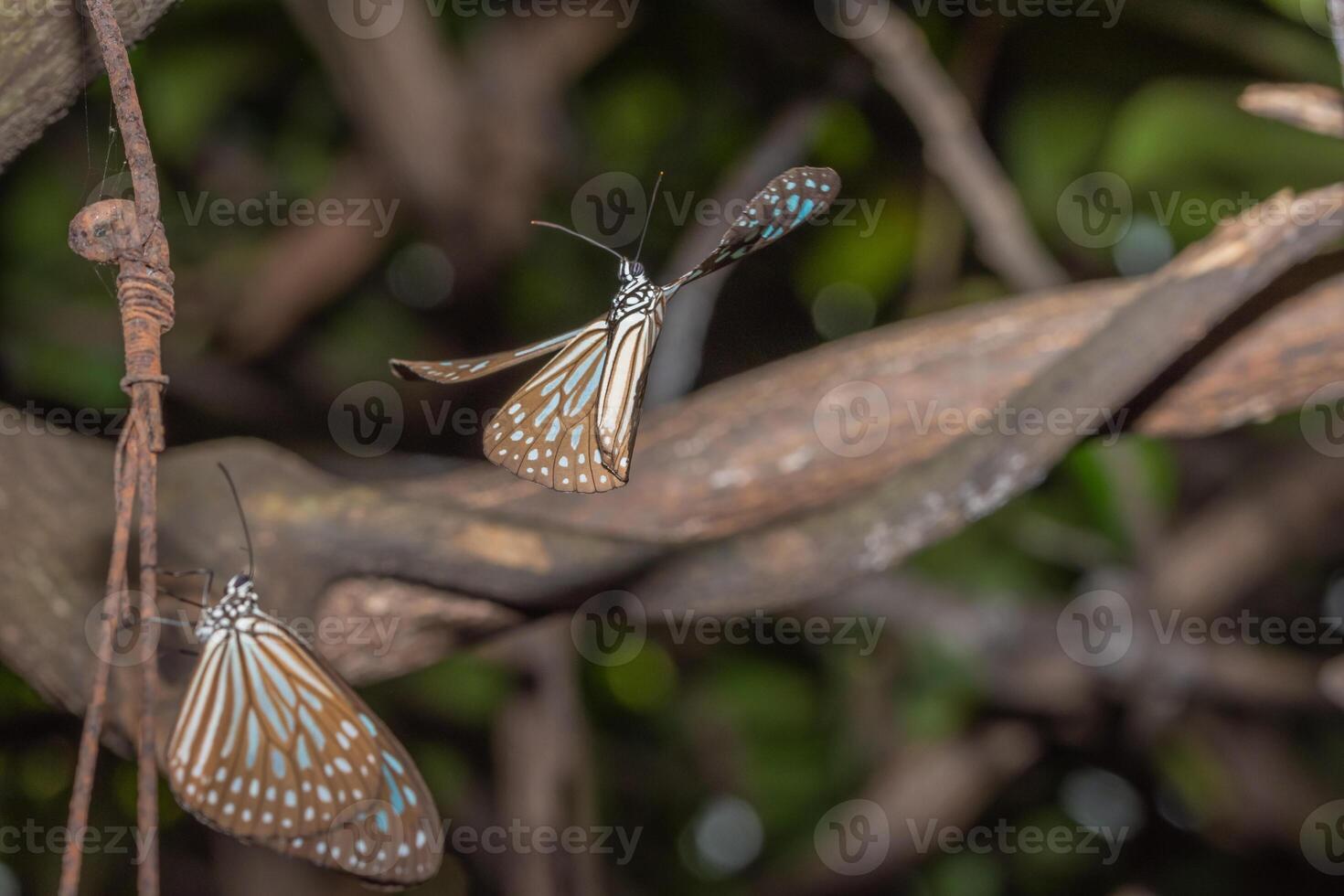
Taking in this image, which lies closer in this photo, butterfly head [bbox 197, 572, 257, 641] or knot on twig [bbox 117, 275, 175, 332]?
knot on twig [bbox 117, 275, 175, 332]

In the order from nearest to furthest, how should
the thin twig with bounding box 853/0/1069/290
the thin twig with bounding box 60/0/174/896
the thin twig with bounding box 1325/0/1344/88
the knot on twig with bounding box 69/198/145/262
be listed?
the thin twig with bounding box 60/0/174/896 < the knot on twig with bounding box 69/198/145/262 < the thin twig with bounding box 1325/0/1344/88 < the thin twig with bounding box 853/0/1069/290

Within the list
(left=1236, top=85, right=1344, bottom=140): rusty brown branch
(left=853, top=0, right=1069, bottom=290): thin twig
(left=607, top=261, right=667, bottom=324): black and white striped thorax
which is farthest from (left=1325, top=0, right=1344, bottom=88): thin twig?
(left=607, top=261, right=667, bottom=324): black and white striped thorax

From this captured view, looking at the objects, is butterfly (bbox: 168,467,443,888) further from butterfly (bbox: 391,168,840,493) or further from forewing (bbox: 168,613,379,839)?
butterfly (bbox: 391,168,840,493)

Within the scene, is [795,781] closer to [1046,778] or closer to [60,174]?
[1046,778]

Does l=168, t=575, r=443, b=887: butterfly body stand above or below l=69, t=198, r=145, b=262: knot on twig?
below

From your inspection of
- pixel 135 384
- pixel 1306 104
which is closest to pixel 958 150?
pixel 1306 104

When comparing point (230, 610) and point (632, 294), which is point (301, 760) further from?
point (632, 294)

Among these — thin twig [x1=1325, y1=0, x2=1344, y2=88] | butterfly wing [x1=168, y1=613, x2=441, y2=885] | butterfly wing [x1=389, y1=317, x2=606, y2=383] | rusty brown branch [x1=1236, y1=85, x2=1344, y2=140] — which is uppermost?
rusty brown branch [x1=1236, y1=85, x2=1344, y2=140]
